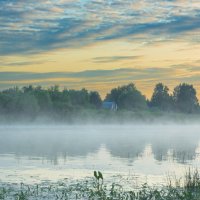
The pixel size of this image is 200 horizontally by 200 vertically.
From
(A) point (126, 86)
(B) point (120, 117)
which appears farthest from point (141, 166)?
(A) point (126, 86)

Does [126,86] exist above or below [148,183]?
above

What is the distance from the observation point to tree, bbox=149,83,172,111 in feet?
443

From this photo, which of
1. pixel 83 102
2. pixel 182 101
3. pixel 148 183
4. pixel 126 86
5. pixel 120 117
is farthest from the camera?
pixel 182 101

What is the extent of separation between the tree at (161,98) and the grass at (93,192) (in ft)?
385

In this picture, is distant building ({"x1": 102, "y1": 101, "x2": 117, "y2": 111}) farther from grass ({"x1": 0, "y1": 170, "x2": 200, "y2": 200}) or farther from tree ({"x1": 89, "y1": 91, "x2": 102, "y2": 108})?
grass ({"x1": 0, "y1": 170, "x2": 200, "y2": 200})

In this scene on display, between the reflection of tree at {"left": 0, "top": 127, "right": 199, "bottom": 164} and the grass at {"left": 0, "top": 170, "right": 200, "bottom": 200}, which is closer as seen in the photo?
the grass at {"left": 0, "top": 170, "right": 200, "bottom": 200}

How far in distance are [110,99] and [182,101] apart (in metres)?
19.0

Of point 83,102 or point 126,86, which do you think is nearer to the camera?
point 83,102

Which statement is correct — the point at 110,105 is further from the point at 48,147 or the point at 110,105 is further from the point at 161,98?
the point at 48,147

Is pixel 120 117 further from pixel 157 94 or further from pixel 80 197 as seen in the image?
pixel 80 197

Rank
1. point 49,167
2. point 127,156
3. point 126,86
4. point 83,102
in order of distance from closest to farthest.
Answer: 1. point 49,167
2. point 127,156
3. point 83,102
4. point 126,86

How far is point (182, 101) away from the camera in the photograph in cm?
13650

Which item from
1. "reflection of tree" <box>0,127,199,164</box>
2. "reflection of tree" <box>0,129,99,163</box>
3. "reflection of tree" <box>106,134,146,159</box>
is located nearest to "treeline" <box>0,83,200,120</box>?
"reflection of tree" <box>0,127,199,164</box>

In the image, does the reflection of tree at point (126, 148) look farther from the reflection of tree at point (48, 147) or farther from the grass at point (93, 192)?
the grass at point (93, 192)
